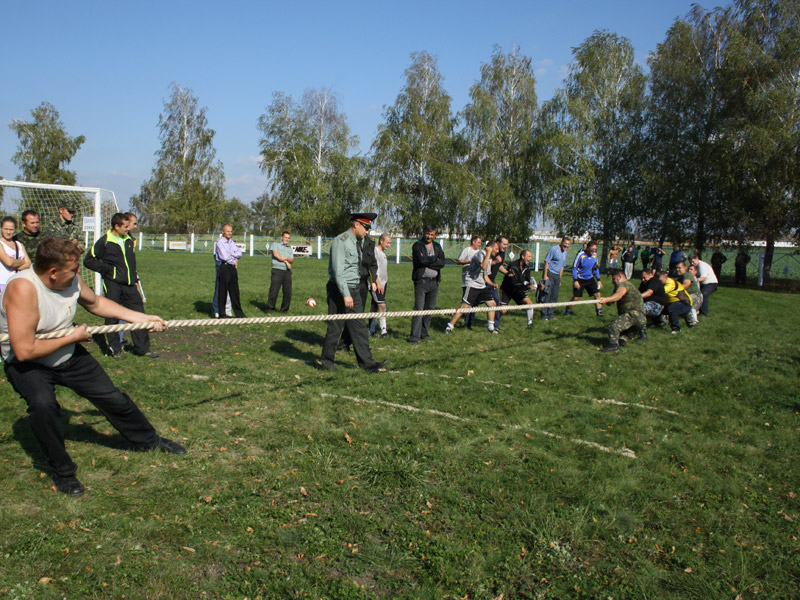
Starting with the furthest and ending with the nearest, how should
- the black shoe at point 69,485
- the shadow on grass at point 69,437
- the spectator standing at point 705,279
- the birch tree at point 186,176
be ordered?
the birch tree at point 186,176 → the spectator standing at point 705,279 → the shadow on grass at point 69,437 → the black shoe at point 69,485

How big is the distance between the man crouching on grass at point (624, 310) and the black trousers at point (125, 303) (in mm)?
7459

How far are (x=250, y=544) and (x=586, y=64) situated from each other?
41.9m

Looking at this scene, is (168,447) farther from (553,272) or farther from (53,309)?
(553,272)

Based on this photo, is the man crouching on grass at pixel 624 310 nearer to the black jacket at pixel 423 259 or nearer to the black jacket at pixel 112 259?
the black jacket at pixel 423 259

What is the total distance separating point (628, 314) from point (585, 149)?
3219 centimetres

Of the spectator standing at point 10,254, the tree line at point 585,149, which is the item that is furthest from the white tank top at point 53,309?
the tree line at point 585,149

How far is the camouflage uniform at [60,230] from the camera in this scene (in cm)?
945

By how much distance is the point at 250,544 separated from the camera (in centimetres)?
343

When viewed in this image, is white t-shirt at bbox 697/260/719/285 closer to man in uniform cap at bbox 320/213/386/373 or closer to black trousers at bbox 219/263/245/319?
man in uniform cap at bbox 320/213/386/373

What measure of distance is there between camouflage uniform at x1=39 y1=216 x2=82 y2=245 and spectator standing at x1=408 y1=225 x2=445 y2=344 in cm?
555

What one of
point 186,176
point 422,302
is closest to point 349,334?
point 422,302

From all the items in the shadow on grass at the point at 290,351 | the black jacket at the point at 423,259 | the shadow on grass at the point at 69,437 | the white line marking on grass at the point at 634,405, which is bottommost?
the shadow on grass at the point at 69,437

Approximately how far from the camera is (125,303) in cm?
789

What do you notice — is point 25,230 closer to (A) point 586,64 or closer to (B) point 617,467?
(B) point 617,467
